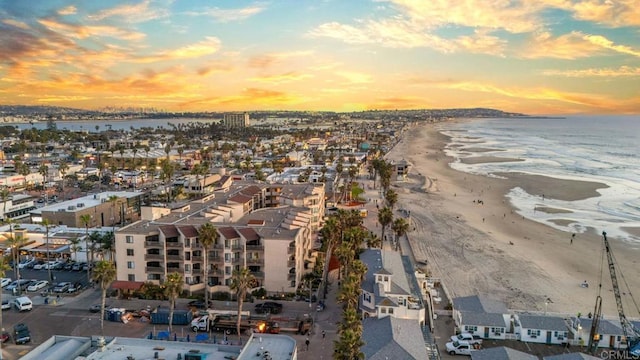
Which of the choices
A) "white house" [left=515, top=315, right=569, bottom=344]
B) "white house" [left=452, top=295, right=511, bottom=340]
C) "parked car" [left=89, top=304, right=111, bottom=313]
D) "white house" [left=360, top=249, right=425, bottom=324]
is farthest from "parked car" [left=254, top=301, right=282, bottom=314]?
"white house" [left=515, top=315, right=569, bottom=344]

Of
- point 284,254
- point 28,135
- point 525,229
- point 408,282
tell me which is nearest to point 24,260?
point 284,254

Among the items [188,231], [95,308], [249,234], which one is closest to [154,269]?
[188,231]

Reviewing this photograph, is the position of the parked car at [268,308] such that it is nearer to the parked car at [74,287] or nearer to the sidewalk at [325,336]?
the sidewalk at [325,336]

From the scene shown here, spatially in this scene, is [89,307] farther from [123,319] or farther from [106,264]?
[106,264]

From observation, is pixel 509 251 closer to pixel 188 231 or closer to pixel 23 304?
pixel 188 231

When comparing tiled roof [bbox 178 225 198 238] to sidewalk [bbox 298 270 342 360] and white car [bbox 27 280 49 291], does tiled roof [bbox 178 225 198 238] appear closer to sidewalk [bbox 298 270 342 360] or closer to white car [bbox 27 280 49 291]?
sidewalk [bbox 298 270 342 360]

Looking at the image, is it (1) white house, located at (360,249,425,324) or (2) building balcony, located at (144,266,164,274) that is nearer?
(1) white house, located at (360,249,425,324)

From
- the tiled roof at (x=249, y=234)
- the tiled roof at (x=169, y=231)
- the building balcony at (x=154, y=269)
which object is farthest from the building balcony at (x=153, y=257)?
the tiled roof at (x=249, y=234)
